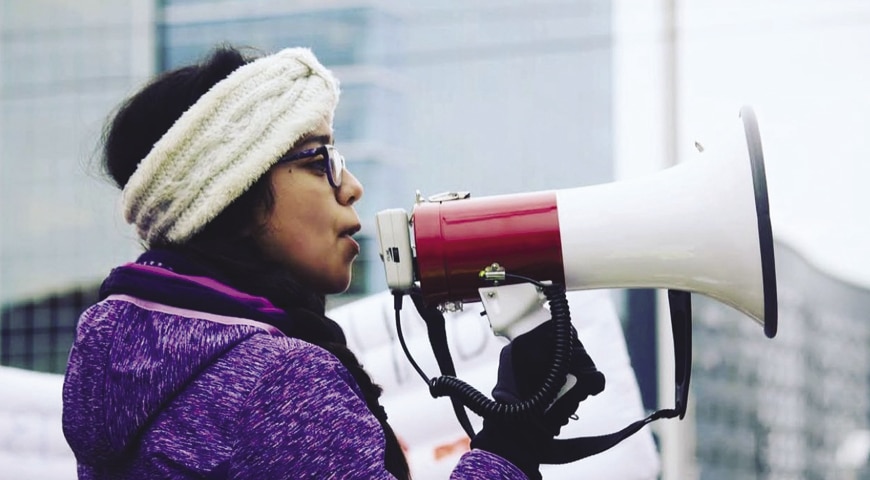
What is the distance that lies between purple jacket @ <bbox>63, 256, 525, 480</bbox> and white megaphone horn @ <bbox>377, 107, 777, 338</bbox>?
20 centimetres

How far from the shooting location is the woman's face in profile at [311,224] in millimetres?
1464

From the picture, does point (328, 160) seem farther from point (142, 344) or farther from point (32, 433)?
point (32, 433)

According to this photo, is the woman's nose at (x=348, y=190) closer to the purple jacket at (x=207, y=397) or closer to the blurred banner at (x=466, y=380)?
the purple jacket at (x=207, y=397)

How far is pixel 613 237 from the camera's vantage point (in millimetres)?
1447

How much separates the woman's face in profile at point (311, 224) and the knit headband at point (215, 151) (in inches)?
1.4

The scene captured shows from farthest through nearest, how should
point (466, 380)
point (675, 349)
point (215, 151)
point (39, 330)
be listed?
point (39, 330), point (466, 380), point (675, 349), point (215, 151)

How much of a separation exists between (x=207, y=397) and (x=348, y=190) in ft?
1.16

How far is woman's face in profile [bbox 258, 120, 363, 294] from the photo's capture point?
146 cm

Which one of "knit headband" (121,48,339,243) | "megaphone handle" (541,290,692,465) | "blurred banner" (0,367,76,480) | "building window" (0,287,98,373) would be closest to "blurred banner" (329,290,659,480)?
"blurred banner" (0,367,76,480)

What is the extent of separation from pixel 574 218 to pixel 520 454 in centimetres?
28

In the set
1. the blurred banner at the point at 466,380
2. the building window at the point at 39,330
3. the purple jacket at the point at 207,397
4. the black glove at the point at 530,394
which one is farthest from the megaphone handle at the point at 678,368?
the building window at the point at 39,330

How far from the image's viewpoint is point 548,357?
4.50 feet

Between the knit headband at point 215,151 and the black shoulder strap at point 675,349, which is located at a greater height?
the knit headband at point 215,151

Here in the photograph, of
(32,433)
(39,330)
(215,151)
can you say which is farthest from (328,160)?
(39,330)
